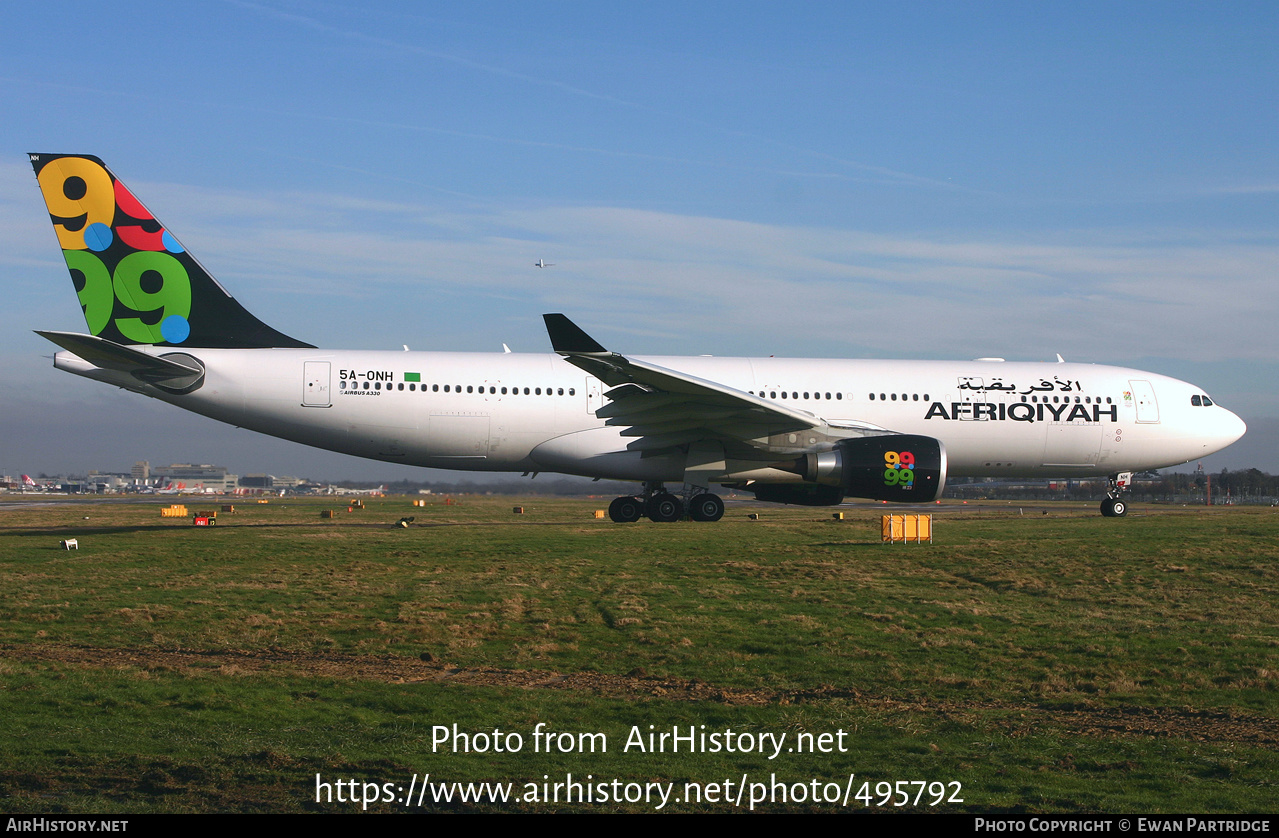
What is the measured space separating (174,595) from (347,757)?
6.46m

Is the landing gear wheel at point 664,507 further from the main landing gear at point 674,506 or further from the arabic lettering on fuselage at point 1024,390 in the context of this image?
the arabic lettering on fuselage at point 1024,390

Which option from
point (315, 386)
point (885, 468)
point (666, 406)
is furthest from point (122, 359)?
point (885, 468)

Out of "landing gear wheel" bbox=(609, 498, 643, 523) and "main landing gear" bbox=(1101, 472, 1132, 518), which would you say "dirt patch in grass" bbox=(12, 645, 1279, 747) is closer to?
"landing gear wheel" bbox=(609, 498, 643, 523)

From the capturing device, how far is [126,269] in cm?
1931

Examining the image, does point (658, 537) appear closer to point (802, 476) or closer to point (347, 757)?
point (802, 476)

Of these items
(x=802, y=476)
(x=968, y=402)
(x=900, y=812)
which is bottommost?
(x=900, y=812)

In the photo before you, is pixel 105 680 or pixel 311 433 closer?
pixel 105 680

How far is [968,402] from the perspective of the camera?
21594mm

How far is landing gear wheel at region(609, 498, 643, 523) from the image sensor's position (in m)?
21.4

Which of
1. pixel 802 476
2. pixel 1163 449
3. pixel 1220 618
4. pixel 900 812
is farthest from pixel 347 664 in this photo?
pixel 1163 449

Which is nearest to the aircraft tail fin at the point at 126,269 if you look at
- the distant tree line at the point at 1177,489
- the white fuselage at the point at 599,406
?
the white fuselage at the point at 599,406

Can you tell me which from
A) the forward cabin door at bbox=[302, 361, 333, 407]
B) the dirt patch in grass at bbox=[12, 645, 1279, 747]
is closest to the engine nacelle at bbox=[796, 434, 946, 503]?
the forward cabin door at bbox=[302, 361, 333, 407]

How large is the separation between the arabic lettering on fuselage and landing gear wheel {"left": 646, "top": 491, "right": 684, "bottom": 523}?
22.2 ft

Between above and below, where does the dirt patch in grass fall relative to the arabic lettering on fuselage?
below
